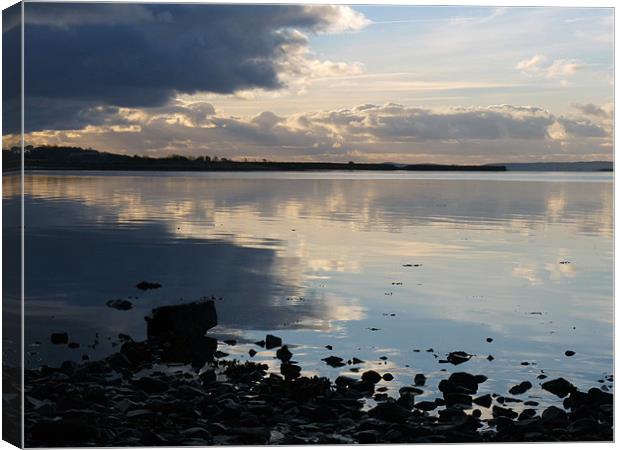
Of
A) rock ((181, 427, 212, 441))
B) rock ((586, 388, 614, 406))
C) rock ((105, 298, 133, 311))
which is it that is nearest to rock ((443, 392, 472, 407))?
rock ((586, 388, 614, 406))

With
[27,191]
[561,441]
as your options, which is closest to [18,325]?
[27,191]

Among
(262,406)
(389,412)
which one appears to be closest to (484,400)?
(389,412)

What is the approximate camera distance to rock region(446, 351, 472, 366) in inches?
463

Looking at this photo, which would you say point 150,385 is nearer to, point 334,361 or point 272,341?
point 272,341

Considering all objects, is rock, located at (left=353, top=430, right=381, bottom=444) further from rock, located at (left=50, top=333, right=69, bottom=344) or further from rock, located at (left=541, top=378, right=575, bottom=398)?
rock, located at (left=50, top=333, right=69, bottom=344)

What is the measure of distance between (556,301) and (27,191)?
20.2ft

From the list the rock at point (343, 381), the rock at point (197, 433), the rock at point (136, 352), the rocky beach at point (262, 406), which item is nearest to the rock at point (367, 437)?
the rocky beach at point (262, 406)

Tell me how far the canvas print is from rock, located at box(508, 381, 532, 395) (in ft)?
0.09

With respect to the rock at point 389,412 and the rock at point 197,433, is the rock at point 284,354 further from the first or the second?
the rock at point 197,433

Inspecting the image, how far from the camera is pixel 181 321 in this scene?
489 inches

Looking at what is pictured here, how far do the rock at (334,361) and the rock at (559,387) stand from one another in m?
2.31

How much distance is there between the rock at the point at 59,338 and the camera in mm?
12445

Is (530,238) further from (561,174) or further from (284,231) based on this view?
(284,231)

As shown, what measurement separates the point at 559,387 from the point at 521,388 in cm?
48
